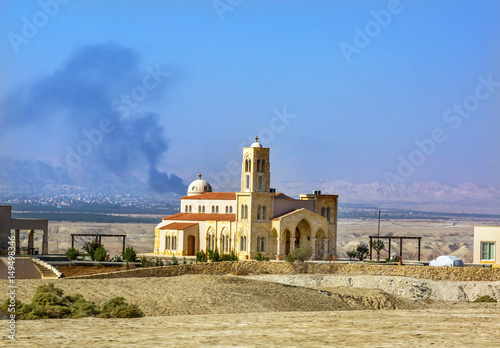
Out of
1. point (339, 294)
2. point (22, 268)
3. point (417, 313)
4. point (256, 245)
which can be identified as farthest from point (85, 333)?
point (256, 245)

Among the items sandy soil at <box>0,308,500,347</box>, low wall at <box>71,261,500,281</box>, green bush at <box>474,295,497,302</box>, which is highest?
low wall at <box>71,261,500,281</box>

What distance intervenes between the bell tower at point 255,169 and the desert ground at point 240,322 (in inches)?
935

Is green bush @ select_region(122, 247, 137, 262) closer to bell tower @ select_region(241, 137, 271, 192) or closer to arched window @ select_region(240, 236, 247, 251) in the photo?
arched window @ select_region(240, 236, 247, 251)

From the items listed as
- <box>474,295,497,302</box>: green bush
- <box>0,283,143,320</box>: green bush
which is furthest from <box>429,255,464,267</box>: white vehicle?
<box>0,283,143,320</box>: green bush

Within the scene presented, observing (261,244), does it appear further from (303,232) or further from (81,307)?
(81,307)

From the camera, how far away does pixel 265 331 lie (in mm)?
22812

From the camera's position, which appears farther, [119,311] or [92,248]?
[92,248]

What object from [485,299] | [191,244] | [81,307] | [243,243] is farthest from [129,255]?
[81,307]

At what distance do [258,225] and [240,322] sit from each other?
3641 centimetres

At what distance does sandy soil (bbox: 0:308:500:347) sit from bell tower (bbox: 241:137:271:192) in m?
34.3

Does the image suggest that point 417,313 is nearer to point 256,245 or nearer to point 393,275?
point 393,275

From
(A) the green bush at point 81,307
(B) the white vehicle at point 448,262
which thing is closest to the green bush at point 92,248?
(B) the white vehicle at point 448,262

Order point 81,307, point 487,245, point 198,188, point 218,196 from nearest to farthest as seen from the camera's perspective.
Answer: point 81,307
point 487,245
point 218,196
point 198,188

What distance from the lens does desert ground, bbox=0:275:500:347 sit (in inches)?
824
